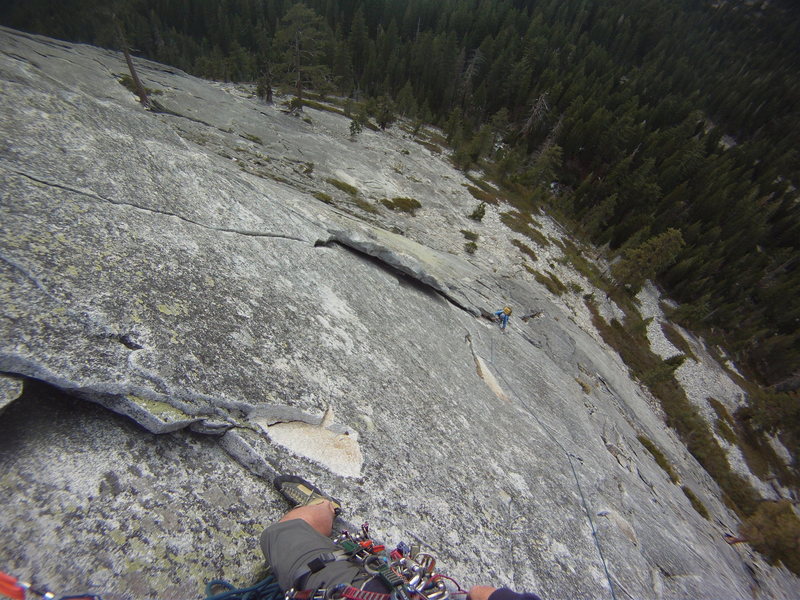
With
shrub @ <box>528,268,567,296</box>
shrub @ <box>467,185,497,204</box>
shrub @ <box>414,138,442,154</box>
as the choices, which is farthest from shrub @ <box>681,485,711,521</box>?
shrub @ <box>414,138,442,154</box>

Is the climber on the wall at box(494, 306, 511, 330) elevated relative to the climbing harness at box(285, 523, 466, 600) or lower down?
lower down

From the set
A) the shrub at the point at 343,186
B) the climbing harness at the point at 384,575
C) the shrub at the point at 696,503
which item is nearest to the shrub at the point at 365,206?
the shrub at the point at 343,186

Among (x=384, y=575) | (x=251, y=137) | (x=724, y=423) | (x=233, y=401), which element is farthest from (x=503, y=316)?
(x=724, y=423)

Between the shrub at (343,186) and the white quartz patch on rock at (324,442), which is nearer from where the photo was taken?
the white quartz patch on rock at (324,442)

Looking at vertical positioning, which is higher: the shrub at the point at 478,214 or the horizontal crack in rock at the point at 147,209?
the horizontal crack in rock at the point at 147,209

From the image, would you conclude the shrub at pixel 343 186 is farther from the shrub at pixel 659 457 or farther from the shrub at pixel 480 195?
the shrub at pixel 659 457

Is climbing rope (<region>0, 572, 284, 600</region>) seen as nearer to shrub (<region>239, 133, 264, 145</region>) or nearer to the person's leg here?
the person's leg

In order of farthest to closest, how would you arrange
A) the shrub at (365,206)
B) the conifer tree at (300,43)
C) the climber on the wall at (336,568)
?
1. the conifer tree at (300,43)
2. the shrub at (365,206)
3. the climber on the wall at (336,568)
